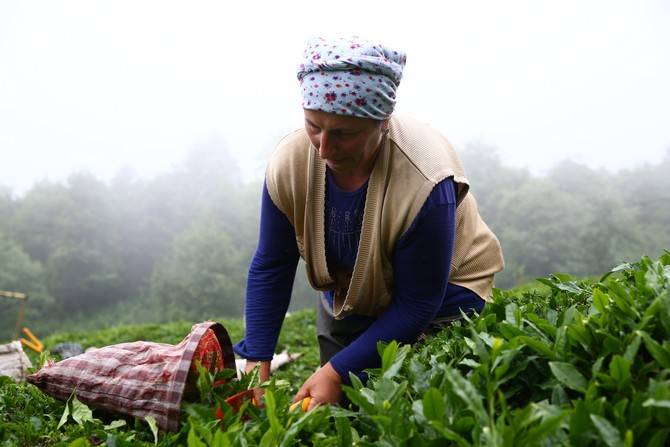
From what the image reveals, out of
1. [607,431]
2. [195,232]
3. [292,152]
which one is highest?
[292,152]

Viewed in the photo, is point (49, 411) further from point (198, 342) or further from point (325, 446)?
point (325, 446)

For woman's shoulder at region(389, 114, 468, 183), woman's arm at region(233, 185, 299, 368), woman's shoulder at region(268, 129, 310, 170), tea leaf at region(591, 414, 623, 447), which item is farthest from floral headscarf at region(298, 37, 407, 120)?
tea leaf at region(591, 414, 623, 447)

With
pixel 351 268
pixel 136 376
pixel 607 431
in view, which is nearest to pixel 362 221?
pixel 351 268

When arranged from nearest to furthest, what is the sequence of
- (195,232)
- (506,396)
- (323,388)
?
1. (506,396)
2. (323,388)
3. (195,232)

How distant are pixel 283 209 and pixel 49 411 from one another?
0.99 m

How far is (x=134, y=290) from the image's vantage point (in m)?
27.5

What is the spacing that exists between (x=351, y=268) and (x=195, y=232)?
2422cm

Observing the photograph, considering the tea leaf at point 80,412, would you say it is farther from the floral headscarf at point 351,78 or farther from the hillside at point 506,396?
the floral headscarf at point 351,78

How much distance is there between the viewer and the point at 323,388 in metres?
1.98

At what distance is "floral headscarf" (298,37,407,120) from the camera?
1789 mm

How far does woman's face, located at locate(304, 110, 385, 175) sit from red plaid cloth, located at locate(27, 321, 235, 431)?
635mm

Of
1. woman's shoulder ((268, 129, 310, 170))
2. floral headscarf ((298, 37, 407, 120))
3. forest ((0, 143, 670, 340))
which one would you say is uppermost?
floral headscarf ((298, 37, 407, 120))

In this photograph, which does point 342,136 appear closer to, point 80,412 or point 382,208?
point 382,208

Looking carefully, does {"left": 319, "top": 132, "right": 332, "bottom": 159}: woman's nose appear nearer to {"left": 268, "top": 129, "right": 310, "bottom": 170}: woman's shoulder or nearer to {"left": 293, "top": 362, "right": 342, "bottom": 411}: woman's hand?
{"left": 268, "top": 129, "right": 310, "bottom": 170}: woman's shoulder
